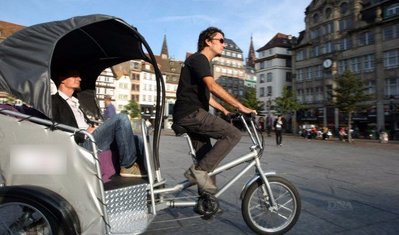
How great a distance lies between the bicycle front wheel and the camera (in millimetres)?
3872

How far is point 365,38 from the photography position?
47.7 metres

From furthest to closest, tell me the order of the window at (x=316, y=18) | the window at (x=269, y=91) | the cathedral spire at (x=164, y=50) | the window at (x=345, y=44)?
the cathedral spire at (x=164, y=50)
the window at (x=269, y=91)
the window at (x=316, y=18)
the window at (x=345, y=44)

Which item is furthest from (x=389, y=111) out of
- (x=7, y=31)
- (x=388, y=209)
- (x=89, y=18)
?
(x=7, y=31)

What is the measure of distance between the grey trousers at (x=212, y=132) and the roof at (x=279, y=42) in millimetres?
68879

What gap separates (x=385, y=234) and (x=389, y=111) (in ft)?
144

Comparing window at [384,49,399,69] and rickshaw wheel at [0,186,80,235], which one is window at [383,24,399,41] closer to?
window at [384,49,399,69]

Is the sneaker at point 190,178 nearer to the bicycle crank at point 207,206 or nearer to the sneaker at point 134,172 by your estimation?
Result: the bicycle crank at point 207,206

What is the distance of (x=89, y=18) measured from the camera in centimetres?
314

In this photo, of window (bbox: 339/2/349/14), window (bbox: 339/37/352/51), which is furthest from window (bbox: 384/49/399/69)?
window (bbox: 339/2/349/14)

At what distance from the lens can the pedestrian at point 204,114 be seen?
391cm

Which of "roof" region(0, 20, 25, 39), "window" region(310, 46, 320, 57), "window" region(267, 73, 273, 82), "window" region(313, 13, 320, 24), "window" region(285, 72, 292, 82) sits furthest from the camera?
"roof" region(0, 20, 25, 39)

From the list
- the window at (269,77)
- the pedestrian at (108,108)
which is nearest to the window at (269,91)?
the window at (269,77)

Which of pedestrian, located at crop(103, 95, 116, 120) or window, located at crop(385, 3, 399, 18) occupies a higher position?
window, located at crop(385, 3, 399, 18)

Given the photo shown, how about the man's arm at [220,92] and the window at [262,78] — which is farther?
the window at [262,78]
